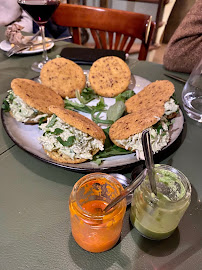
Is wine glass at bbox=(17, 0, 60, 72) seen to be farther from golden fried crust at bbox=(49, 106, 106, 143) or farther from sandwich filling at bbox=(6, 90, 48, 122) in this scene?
golden fried crust at bbox=(49, 106, 106, 143)

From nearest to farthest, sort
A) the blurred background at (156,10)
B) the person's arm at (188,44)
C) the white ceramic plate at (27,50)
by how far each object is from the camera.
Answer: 1. the person's arm at (188,44)
2. the white ceramic plate at (27,50)
3. the blurred background at (156,10)

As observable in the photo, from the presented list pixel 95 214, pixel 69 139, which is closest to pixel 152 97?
pixel 69 139

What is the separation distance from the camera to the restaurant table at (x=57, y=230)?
0.68 metres

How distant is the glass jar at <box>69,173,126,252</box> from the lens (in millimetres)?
627

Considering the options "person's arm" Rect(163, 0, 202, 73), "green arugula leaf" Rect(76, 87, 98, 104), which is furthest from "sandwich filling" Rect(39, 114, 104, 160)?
"person's arm" Rect(163, 0, 202, 73)

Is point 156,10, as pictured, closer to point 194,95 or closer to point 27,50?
point 27,50

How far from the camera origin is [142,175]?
613 millimetres

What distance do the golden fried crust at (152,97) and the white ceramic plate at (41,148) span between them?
5.1 inches

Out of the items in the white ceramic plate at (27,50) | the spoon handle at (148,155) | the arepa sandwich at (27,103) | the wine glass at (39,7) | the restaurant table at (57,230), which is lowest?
the restaurant table at (57,230)

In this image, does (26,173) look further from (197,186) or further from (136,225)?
(197,186)

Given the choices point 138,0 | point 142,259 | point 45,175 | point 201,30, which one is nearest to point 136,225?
point 142,259

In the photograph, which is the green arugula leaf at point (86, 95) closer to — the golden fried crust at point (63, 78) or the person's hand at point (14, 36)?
the golden fried crust at point (63, 78)

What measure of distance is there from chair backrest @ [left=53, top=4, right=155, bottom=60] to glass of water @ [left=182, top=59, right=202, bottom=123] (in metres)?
0.90

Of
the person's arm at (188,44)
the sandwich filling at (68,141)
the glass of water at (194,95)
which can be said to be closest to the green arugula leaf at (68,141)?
the sandwich filling at (68,141)
